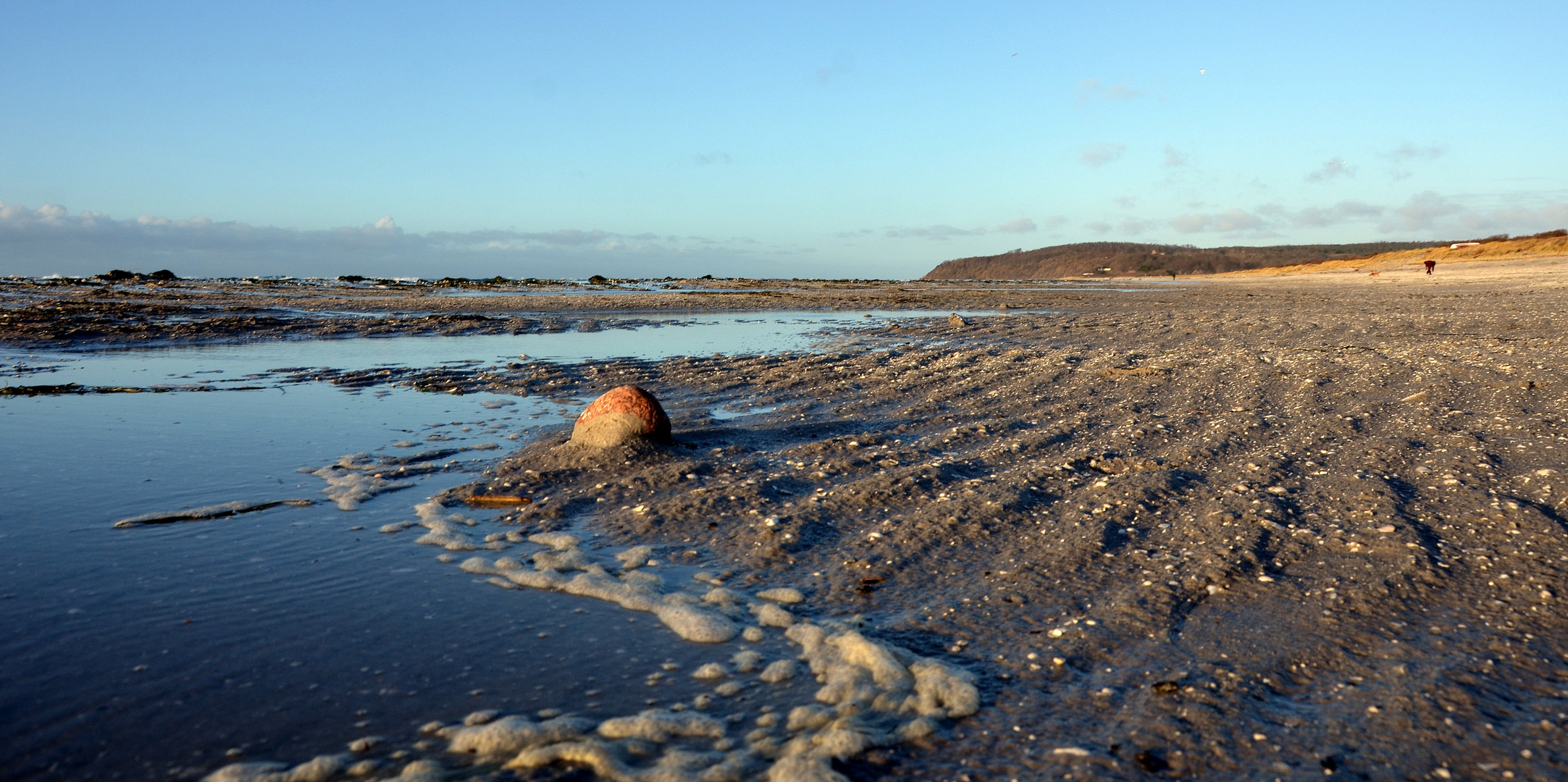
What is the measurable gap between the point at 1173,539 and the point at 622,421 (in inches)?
181

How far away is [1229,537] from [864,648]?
265cm

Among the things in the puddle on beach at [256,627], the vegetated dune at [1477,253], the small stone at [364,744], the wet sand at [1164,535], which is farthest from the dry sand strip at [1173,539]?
the vegetated dune at [1477,253]

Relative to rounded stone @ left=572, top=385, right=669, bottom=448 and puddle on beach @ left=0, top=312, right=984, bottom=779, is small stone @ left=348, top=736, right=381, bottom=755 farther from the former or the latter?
rounded stone @ left=572, top=385, right=669, bottom=448

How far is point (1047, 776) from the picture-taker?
9.62 ft

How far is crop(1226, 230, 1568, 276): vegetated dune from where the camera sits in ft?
175

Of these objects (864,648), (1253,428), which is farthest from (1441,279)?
(864,648)

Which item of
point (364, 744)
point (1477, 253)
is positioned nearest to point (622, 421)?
point (364, 744)

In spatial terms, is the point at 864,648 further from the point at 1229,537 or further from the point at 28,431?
the point at 28,431

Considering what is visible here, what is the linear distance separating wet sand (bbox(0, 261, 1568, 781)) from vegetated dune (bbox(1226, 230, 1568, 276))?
179 ft

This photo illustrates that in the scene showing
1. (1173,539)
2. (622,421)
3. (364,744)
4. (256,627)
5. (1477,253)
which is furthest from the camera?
(1477,253)

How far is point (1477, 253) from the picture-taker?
59.6 m

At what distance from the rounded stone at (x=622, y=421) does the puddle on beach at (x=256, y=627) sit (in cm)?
101

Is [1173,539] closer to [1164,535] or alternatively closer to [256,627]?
[1164,535]

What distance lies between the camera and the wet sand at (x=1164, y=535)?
3227 mm
